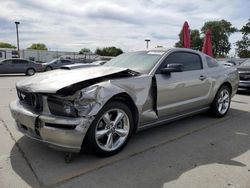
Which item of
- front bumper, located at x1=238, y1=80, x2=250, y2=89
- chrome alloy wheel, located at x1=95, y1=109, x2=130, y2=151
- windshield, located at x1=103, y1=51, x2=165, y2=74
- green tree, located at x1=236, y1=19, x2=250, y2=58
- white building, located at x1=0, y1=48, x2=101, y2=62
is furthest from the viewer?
green tree, located at x1=236, y1=19, x2=250, y2=58

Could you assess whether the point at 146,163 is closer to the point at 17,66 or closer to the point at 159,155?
the point at 159,155

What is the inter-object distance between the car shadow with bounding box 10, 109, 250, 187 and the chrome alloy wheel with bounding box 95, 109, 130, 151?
0.18 meters

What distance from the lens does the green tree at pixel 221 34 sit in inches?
3282

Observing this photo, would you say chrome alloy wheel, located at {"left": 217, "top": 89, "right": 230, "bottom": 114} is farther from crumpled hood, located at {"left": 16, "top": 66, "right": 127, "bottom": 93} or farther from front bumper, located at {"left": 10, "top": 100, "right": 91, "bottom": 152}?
front bumper, located at {"left": 10, "top": 100, "right": 91, "bottom": 152}

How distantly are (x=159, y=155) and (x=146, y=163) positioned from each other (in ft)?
1.17

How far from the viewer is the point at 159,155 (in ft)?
12.6

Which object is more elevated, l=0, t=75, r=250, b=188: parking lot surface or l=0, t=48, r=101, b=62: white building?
l=0, t=48, r=101, b=62: white building

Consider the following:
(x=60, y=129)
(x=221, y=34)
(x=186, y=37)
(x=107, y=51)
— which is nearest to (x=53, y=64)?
(x=186, y=37)

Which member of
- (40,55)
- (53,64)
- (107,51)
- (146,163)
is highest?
(107,51)

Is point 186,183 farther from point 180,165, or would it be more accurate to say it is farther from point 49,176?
point 49,176

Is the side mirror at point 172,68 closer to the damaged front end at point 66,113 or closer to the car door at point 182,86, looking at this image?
the car door at point 182,86

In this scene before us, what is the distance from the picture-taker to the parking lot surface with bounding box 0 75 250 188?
10.1ft

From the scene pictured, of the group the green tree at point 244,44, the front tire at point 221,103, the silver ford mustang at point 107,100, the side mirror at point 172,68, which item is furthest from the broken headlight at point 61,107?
the green tree at point 244,44

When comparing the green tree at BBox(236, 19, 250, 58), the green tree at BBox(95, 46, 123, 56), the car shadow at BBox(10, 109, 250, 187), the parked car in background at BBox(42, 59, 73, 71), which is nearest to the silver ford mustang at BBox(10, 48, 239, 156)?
the car shadow at BBox(10, 109, 250, 187)
